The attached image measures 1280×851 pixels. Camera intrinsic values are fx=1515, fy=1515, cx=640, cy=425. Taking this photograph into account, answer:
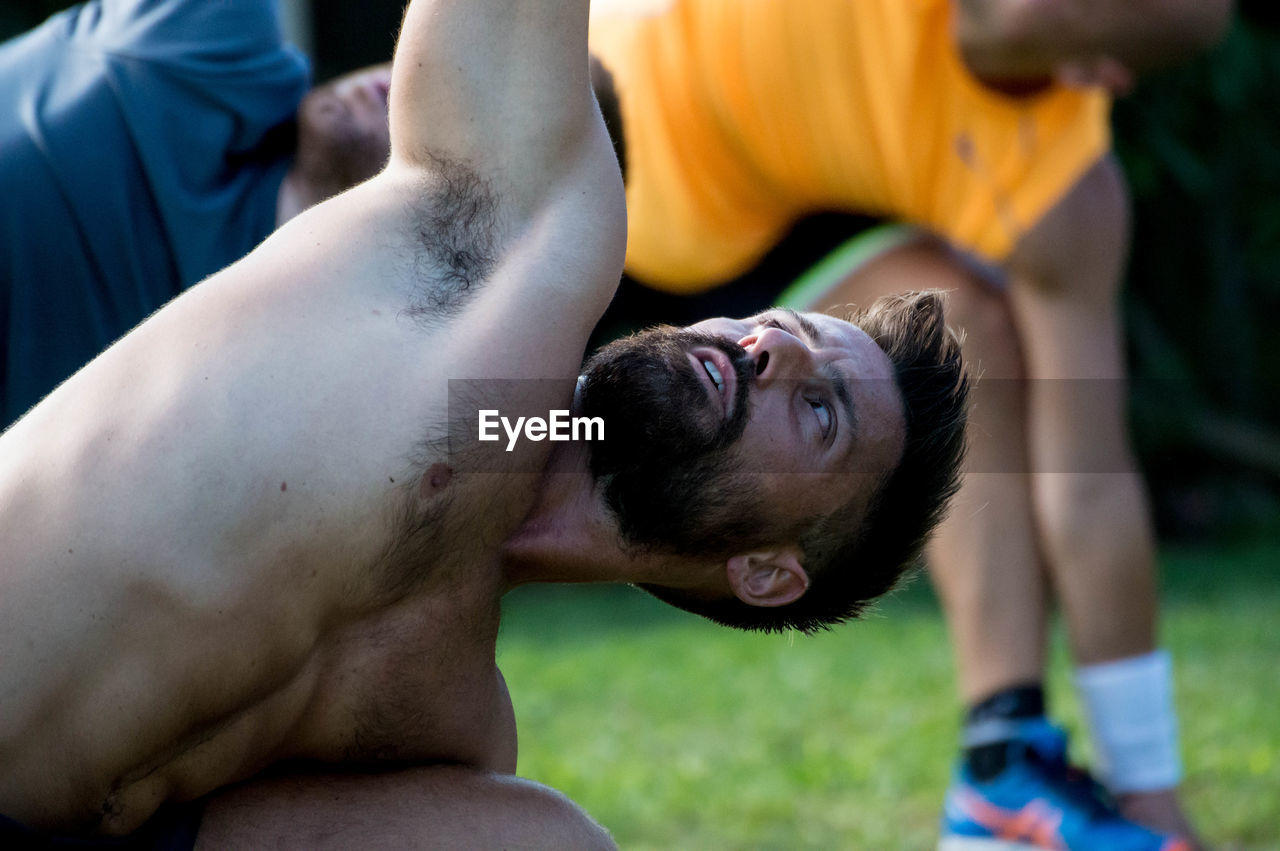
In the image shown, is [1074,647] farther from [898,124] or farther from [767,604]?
[767,604]

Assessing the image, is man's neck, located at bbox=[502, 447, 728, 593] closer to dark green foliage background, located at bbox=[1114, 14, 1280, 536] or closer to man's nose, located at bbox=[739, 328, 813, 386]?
man's nose, located at bbox=[739, 328, 813, 386]

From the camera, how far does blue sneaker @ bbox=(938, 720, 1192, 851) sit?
2.78 metres

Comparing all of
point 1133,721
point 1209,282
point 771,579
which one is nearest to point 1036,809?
point 1133,721

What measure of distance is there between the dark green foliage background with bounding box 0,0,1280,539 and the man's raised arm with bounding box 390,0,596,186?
5.14 metres

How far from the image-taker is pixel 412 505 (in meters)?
1.66

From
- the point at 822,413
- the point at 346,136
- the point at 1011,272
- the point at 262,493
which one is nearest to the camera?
the point at 262,493

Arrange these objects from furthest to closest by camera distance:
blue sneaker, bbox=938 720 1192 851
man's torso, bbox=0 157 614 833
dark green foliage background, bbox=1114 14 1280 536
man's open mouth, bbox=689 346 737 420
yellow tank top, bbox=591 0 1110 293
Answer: dark green foliage background, bbox=1114 14 1280 536
yellow tank top, bbox=591 0 1110 293
blue sneaker, bbox=938 720 1192 851
man's open mouth, bbox=689 346 737 420
man's torso, bbox=0 157 614 833

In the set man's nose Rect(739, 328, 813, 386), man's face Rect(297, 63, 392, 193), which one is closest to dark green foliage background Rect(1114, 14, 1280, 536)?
man's face Rect(297, 63, 392, 193)

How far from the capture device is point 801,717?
417cm

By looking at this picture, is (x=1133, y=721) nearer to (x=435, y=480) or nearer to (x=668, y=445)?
(x=668, y=445)

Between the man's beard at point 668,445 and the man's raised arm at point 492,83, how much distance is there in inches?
10.1

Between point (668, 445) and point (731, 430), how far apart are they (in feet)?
0.29

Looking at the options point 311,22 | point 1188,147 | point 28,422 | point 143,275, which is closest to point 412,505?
point 28,422

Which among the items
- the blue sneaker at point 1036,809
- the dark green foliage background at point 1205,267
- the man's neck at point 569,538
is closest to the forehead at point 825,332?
the man's neck at point 569,538
